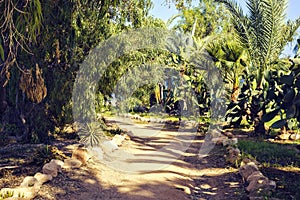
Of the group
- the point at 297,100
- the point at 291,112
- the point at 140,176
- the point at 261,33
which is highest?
the point at 261,33

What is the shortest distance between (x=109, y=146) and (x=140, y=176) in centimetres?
223

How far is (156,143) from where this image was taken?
970cm

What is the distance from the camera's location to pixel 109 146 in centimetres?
809

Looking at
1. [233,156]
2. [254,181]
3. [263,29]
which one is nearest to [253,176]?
[254,181]

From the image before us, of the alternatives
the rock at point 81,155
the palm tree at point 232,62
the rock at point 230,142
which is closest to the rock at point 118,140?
the rock at point 81,155

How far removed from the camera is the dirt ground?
16.4 feet

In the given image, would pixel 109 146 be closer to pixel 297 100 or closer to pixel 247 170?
pixel 247 170

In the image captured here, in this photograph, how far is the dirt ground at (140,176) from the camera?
197 inches

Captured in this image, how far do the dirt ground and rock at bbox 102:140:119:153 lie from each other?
11 cm

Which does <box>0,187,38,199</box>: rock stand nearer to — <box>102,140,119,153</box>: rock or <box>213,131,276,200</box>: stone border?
<box>213,131,276,200</box>: stone border

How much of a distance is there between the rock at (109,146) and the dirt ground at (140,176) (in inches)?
4.3

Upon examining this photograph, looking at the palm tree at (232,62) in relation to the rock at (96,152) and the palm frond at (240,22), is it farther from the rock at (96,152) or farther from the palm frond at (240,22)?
the rock at (96,152)

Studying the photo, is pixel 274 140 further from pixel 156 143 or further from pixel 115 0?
pixel 115 0

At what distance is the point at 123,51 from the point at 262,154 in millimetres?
3927
